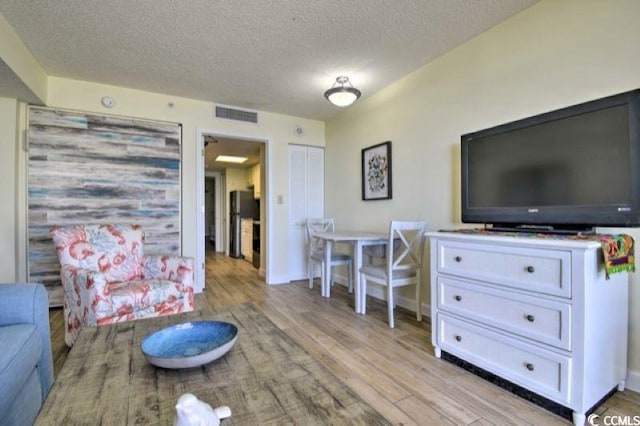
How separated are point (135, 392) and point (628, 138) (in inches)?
90.3

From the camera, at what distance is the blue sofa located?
3.64 ft

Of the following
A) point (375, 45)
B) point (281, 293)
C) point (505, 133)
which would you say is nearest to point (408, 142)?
point (375, 45)

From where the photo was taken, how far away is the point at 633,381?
1687 mm

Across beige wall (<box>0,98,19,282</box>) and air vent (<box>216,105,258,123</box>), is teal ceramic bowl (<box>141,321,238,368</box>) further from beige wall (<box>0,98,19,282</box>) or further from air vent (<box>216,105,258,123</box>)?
air vent (<box>216,105,258,123</box>)

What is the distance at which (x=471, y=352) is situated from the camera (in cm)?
188

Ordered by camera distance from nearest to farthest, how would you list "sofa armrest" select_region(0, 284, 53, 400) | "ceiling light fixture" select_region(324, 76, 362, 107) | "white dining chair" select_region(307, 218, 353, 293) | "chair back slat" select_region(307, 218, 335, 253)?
"sofa armrest" select_region(0, 284, 53, 400)
"ceiling light fixture" select_region(324, 76, 362, 107)
"white dining chair" select_region(307, 218, 353, 293)
"chair back slat" select_region(307, 218, 335, 253)

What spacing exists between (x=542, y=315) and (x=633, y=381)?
2.42 ft

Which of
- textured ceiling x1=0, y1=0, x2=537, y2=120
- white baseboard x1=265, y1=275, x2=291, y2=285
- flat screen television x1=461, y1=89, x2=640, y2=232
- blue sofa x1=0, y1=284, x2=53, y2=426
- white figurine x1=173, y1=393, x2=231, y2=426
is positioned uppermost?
textured ceiling x1=0, y1=0, x2=537, y2=120

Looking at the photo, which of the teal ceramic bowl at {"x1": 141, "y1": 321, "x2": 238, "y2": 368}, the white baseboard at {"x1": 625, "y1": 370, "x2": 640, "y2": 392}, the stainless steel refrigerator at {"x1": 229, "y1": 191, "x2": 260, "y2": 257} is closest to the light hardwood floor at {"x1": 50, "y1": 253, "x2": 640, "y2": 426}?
the white baseboard at {"x1": 625, "y1": 370, "x2": 640, "y2": 392}

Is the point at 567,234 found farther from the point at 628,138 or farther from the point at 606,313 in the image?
the point at 628,138

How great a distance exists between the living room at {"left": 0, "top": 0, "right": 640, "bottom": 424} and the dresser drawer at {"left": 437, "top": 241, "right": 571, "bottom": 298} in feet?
2.01

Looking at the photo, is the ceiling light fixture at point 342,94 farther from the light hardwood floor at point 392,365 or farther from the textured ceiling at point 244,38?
the light hardwood floor at point 392,365

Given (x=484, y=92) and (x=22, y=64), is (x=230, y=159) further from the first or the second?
(x=484, y=92)

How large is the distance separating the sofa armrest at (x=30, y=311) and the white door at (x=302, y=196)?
311 centimetres
